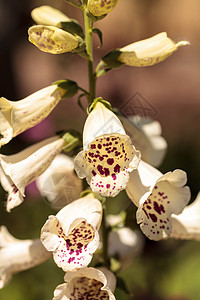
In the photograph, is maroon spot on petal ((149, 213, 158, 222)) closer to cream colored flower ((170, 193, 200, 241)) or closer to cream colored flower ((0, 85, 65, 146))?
cream colored flower ((170, 193, 200, 241))

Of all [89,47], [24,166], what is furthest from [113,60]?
[24,166]

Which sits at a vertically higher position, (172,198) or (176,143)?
(172,198)

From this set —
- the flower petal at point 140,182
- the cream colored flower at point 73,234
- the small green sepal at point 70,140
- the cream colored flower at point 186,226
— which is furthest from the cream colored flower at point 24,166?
the cream colored flower at point 186,226

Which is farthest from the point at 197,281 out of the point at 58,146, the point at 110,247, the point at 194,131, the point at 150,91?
the point at 150,91

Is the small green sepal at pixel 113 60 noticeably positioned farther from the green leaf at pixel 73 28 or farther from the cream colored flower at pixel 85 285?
the cream colored flower at pixel 85 285

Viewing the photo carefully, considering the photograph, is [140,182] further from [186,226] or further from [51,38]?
[51,38]

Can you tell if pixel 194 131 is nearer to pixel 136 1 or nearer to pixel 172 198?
pixel 136 1
